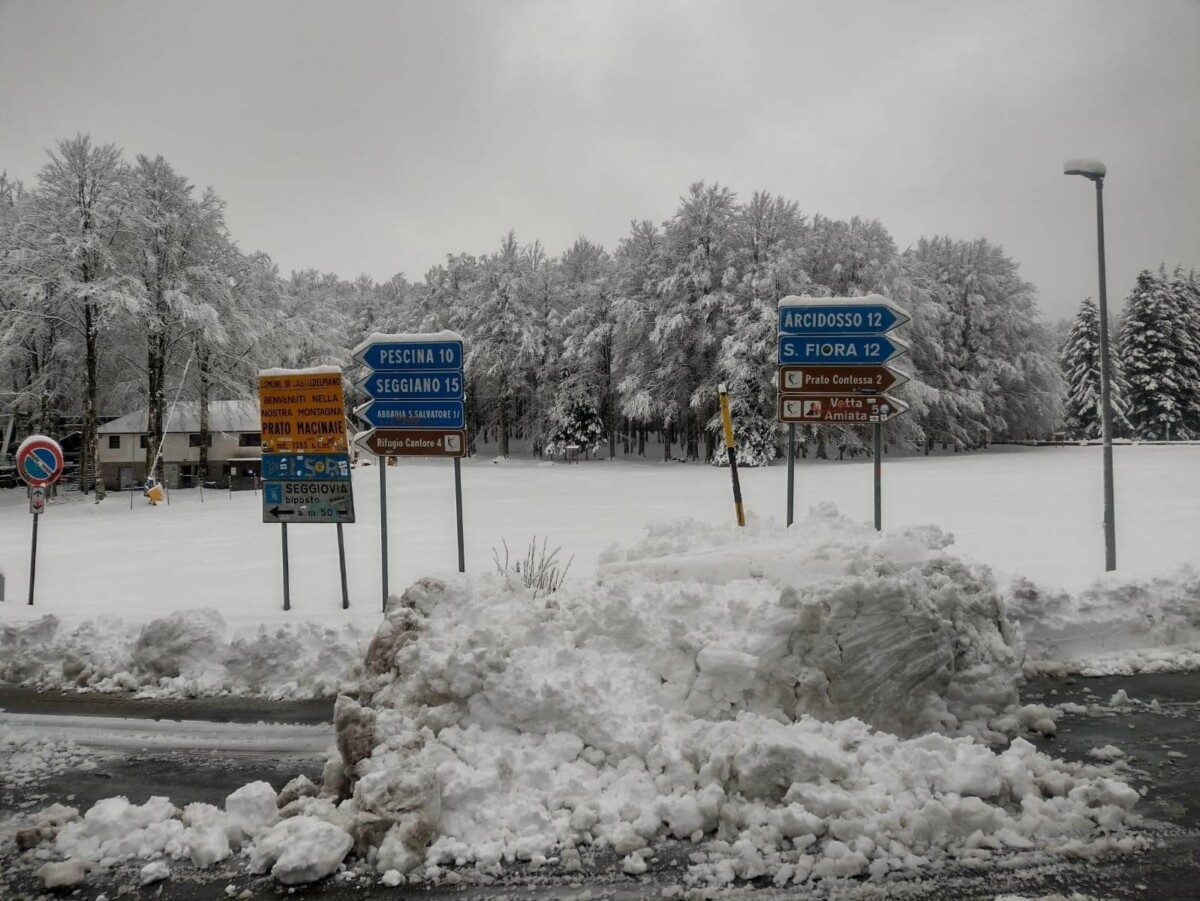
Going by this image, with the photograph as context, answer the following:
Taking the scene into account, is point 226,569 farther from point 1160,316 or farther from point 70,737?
point 1160,316

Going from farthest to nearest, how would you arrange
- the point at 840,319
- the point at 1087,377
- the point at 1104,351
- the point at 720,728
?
the point at 1087,377, the point at 1104,351, the point at 840,319, the point at 720,728

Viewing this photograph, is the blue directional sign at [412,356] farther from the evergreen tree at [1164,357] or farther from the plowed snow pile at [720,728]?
the evergreen tree at [1164,357]

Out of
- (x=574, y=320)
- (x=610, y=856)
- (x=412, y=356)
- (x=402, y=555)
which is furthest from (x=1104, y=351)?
(x=574, y=320)

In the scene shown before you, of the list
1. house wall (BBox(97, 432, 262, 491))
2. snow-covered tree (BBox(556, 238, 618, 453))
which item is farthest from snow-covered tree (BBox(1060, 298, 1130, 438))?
house wall (BBox(97, 432, 262, 491))

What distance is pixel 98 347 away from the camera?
29.3m

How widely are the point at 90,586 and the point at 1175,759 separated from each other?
1316 cm

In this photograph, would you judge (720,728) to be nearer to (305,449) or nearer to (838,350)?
(838,350)

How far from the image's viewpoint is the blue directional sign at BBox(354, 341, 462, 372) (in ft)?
29.5

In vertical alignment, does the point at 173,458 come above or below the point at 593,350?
below

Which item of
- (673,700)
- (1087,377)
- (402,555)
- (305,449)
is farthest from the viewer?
(1087,377)

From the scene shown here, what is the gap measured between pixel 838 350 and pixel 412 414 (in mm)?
5360

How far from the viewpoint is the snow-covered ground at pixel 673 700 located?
12.8 feet

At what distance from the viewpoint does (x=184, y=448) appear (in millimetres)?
36188

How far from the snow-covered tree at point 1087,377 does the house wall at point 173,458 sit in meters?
55.8
